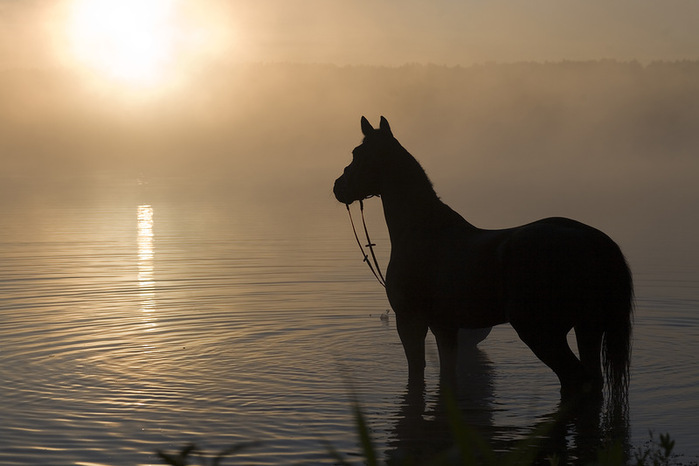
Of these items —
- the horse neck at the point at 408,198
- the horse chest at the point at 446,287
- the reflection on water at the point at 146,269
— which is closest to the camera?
the horse chest at the point at 446,287

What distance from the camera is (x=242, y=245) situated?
95.0ft

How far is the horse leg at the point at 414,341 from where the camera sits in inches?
352

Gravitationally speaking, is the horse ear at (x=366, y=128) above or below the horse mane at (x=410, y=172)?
above

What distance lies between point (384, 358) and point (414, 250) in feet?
8.31

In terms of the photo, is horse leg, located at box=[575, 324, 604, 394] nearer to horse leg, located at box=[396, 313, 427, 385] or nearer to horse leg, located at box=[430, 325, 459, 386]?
horse leg, located at box=[430, 325, 459, 386]

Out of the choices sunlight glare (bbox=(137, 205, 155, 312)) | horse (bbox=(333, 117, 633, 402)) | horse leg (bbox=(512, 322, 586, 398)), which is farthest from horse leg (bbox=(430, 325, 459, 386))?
sunlight glare (bbox=(137, 205, 155, 312))

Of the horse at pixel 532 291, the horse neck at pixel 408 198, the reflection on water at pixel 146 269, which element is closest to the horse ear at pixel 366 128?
Result: the horse neck at pixel 408 198

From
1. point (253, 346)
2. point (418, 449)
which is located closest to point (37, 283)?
point (253, 346)

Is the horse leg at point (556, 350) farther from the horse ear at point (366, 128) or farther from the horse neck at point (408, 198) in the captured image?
the horse ear at point (366, 128)

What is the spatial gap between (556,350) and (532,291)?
0.54 metres

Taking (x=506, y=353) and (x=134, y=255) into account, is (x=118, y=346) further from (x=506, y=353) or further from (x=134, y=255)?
(x=134, y=255)

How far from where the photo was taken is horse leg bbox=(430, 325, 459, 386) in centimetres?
872

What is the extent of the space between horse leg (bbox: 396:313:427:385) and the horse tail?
5.77 feet

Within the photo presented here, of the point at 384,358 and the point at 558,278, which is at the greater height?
the point at 558,278
